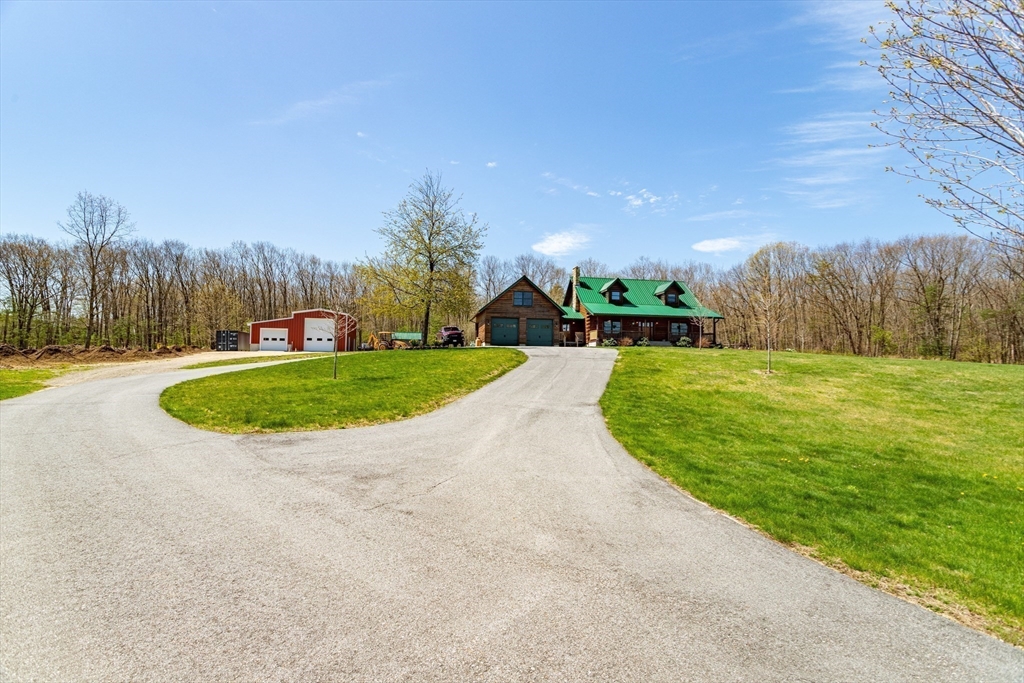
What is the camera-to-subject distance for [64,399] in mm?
14016

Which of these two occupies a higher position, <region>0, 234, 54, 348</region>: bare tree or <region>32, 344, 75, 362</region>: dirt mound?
<region>0, 234, 54, 348</region>: bare tree

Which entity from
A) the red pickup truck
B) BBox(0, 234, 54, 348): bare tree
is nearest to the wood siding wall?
the red pickup truck

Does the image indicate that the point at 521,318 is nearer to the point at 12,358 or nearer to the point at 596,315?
the point at 596,315

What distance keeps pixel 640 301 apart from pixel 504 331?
522 inches

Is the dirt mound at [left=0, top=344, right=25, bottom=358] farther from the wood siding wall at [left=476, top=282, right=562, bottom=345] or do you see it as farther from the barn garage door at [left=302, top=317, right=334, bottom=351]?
the wood siding wall at [left=476, top=282, right=562, bottom=345]

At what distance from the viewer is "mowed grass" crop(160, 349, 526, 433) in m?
10.9

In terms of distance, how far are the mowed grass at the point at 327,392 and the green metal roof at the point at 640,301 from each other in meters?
17.9

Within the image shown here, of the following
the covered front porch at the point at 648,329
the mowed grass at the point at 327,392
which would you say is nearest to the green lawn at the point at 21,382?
the mowed grass at the point at 327,392

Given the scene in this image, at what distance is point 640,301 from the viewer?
39844 millimetres

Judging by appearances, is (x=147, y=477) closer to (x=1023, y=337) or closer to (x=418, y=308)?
→ (x=418, y=308)

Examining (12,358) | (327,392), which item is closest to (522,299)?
(327,392)

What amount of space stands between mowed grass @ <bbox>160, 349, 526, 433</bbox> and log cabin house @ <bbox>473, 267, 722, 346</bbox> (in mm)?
13652

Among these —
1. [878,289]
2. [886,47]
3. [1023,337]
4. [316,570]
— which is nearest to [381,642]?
[316,570]

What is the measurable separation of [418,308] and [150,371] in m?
15.3
